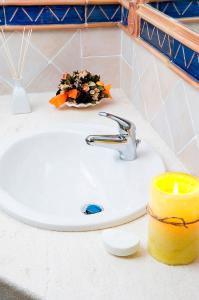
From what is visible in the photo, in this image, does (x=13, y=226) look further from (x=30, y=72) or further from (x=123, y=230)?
(x=30, y=72)

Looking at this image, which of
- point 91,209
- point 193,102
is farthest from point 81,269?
point 193,102

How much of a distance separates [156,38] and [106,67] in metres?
0.39

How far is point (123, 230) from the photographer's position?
0.84 m

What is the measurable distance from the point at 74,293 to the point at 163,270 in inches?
6.4

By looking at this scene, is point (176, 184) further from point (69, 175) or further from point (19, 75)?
point (19, 75)

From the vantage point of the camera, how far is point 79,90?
4.46 feet

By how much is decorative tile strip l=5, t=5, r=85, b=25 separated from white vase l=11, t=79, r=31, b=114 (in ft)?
0.71

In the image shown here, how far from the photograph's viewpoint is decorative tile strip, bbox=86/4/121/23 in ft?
4.73

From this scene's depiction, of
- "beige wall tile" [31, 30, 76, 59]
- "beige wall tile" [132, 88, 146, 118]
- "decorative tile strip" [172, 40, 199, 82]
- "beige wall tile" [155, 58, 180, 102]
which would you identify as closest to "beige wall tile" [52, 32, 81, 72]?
"beige wall tile" [31, 30, 76, 59]

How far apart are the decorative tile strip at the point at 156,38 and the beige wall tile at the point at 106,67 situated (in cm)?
25

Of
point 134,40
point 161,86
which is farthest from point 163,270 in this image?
point 134,40

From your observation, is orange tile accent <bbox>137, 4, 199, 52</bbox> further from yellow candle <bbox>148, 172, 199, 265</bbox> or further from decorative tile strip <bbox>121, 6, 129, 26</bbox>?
yellow candle <bbox>148, 172, 199, 265</bbox>

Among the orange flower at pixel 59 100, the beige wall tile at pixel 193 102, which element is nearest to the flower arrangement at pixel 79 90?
the orange flower at pixel 59 100

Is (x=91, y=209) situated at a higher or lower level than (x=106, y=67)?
lower
